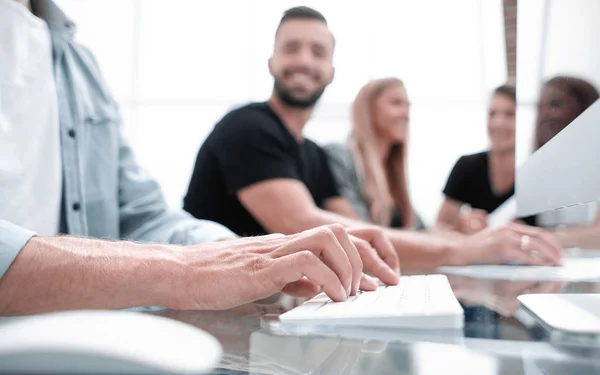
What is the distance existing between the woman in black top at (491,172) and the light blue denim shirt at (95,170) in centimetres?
143

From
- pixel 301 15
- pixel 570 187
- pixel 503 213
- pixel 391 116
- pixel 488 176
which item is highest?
pixel 301 15

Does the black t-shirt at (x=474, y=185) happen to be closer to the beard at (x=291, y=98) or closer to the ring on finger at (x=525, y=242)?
the beard at (x=291, y=98)

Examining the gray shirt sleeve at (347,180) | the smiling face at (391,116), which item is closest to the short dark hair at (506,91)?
the smiling face at (391,116)

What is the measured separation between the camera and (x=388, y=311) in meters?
0.41

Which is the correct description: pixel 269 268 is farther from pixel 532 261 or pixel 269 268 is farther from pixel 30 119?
pixel 532 261

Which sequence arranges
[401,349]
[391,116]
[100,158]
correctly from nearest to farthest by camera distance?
1. [401,349]
2. [100,158]
3. [391,116]

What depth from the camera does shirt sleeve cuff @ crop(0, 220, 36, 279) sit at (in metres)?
0.40

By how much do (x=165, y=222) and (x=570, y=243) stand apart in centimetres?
104

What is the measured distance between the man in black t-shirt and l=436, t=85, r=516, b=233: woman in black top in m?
0.56

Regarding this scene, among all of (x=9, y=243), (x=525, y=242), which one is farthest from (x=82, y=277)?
(x=525, y=242)

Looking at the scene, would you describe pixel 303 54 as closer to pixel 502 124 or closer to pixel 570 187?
pixel 502 124

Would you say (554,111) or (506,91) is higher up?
(506,91)

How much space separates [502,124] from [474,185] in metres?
0.27

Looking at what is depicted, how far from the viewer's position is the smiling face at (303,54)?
1.89 meters
